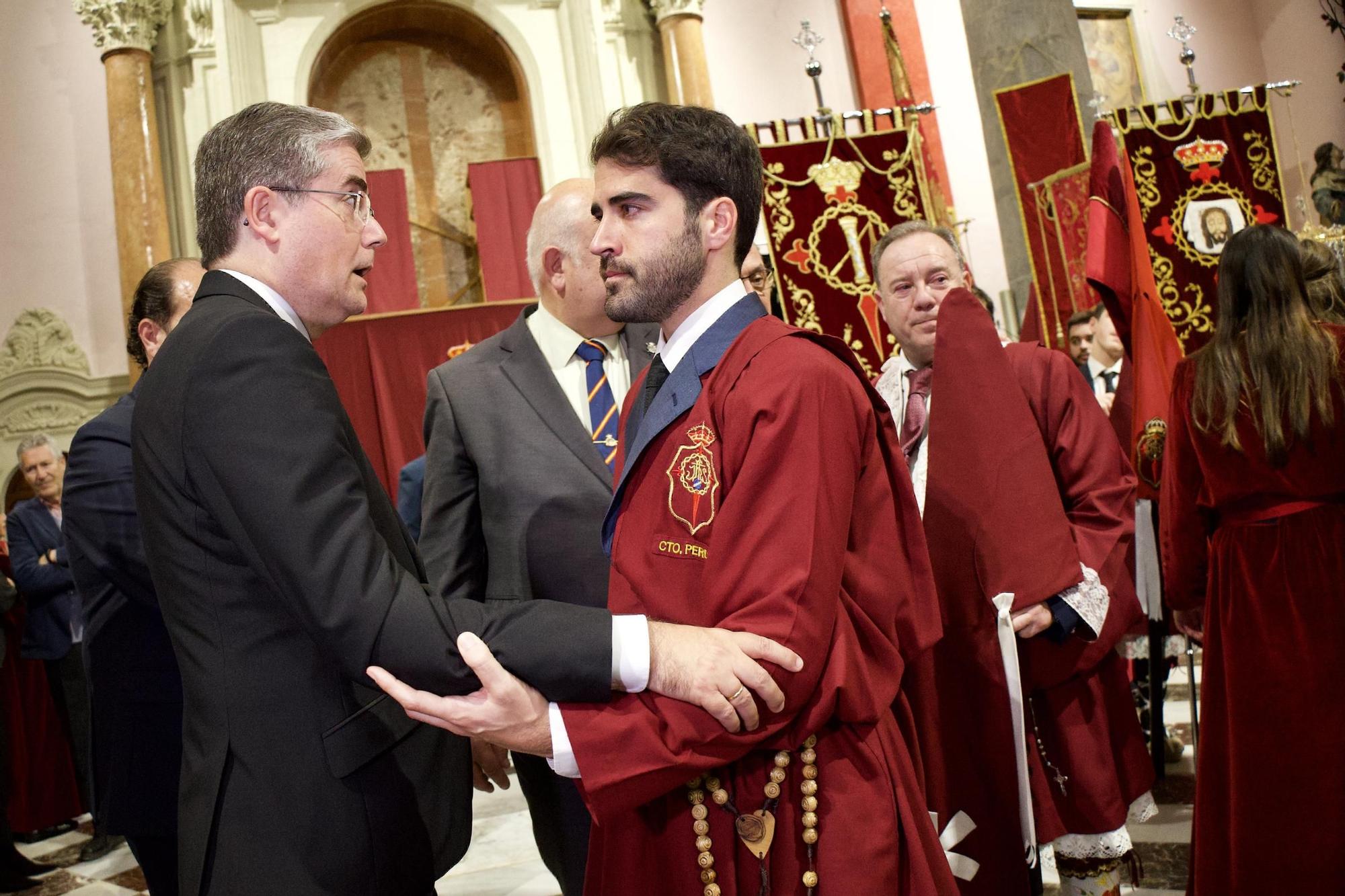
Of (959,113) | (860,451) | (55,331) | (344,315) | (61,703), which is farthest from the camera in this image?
(959,113)

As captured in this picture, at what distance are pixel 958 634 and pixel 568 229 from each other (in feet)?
4.16

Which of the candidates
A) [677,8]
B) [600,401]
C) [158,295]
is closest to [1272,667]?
[600,401]

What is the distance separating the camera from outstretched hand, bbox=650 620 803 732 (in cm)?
133

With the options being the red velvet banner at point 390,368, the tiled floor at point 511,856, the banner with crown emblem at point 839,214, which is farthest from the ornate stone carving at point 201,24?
the tiled floor at point 511,856

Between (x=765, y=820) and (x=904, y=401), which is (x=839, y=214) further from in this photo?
(x=765, y=820)

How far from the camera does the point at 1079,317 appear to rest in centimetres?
584

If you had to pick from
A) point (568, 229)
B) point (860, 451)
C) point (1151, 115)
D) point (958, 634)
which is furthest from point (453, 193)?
point (860, 451)

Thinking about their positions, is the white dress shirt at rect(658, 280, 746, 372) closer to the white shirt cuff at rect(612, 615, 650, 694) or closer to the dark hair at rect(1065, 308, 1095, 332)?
the white shirt cuff at rect(612, 615, 650, 694)

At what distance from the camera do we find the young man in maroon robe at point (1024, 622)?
2.35 meters

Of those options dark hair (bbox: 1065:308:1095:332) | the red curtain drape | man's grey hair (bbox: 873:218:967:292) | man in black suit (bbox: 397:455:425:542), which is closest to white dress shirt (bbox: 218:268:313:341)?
man's grey hair (bbox: 873:218:967:292)

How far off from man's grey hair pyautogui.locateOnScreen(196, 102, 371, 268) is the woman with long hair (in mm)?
2089

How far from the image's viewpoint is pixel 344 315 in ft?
5.90

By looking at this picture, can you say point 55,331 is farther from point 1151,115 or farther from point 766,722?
Answer: point 766,722

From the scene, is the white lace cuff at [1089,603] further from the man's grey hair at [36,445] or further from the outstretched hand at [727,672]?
the man's grey hair at [36,445]
